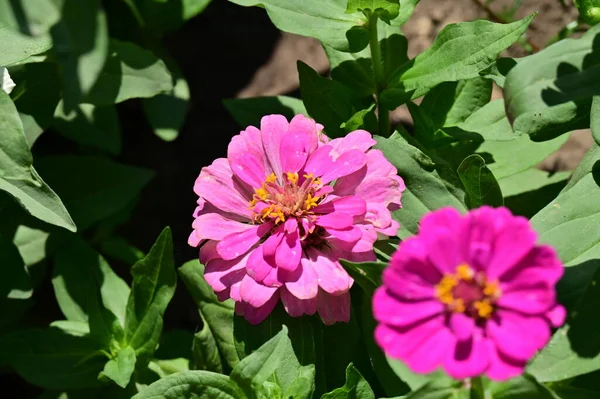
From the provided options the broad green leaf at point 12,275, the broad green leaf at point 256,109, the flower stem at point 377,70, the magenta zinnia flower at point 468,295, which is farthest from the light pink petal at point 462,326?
the broad green leaf at point 12,275

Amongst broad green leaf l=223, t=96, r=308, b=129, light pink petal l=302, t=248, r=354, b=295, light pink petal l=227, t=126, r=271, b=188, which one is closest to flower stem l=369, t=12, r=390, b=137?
broad green leaf l=223, t=96, r=308, b=129

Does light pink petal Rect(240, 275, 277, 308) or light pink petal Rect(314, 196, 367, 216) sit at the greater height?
light pink petal Rect(314, 196, 367, 216)

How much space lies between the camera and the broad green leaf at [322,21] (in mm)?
1453

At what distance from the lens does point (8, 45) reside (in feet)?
4.82

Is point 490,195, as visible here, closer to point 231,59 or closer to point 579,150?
point 579,150

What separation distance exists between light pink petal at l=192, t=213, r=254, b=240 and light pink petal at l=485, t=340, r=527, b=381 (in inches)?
21.4

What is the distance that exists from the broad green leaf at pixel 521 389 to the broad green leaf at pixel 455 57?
1.81 feet

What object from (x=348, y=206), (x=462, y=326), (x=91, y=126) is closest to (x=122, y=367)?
(x=348, y=206)

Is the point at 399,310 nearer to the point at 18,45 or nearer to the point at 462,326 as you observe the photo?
the point at 462,326

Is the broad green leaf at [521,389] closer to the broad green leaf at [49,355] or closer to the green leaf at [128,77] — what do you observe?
the broad green leaf at [49,355]

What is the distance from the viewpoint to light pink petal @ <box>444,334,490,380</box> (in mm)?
879

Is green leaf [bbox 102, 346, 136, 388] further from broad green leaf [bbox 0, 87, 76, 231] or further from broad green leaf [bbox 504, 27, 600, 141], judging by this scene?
broad green leaf [bbox 504, 27, 600, 141]

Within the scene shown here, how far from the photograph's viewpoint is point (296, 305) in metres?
1.29

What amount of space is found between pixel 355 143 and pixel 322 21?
0.29 metres
